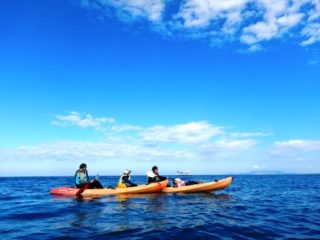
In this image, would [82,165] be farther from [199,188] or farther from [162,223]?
[162,223]

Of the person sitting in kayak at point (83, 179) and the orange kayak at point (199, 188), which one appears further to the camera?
the orange kayak at point (199, 188)

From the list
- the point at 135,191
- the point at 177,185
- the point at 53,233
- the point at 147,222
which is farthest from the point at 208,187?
the point at 53,233

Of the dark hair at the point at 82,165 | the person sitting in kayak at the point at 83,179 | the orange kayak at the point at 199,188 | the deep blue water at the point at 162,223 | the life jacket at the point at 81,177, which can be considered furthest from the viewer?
the orange kayak at the point at 199,188

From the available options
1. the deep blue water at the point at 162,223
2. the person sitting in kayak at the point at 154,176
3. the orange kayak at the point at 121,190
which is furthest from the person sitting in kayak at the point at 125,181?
the deep blue water at the point at 162,223

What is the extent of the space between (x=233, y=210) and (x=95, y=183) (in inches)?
502

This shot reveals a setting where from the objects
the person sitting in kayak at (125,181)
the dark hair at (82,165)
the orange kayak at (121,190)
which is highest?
the dark hair at (82,165)

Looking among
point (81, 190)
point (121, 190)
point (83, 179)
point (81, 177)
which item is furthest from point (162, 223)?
point (81, 177)

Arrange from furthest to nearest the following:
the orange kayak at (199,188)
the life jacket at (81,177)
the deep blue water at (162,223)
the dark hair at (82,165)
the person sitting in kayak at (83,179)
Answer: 1. the orange kayak at (199,188)
2. the life jacket at (81,177)
3. the person sitting in kayak at (83,179)
4. the dark hair at (82,165)
5. the deep blue water at (162,223)

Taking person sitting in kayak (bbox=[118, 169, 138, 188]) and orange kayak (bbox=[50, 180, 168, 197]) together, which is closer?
orange kayak (bbox=[50, 180, 168, 197])

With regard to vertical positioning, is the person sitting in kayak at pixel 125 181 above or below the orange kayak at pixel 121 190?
above

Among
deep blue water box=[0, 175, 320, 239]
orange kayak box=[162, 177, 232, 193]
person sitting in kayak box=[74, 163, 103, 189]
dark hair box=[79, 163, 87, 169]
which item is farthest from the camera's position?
orange kayak box=[162, 177, 232, 193]

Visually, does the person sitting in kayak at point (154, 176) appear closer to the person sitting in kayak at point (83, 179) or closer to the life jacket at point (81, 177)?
the person sitting in kayak at point (83, 179)

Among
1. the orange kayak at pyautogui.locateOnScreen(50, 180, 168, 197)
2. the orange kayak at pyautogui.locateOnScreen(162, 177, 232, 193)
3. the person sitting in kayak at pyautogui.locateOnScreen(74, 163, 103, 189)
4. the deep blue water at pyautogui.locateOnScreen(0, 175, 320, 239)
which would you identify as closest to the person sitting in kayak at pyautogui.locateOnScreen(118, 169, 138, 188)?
the orange kayak at pyautogui.locateOnScreen(50, 180, 168, 197)

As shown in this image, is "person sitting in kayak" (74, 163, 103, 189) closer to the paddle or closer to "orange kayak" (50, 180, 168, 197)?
the paddle
